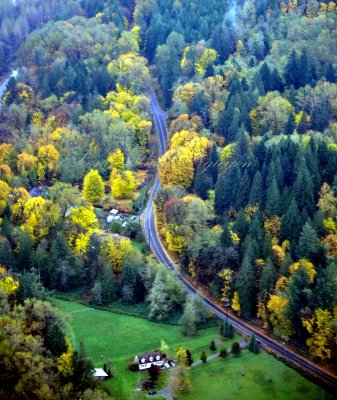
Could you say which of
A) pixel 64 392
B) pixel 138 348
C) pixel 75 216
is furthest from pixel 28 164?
pixel 64 392

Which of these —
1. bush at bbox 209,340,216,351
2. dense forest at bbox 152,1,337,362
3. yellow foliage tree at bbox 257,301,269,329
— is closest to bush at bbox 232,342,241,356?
bush at bbox 209,340,216,351

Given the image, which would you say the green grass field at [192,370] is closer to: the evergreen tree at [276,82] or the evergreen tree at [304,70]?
the evergreen tree at [276,82]

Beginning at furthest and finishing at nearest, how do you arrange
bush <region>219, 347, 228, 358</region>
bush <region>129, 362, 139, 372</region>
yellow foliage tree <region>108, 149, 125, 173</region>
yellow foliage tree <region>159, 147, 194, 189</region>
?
yellow foliage tree <region>108, 149, 125, 173</region>, yellow foliage tree <region>159, 147, 194, 189</region>, bush <region>219, 347, 228, 358</region>, bush <region>129, 362, 139, 372</region>

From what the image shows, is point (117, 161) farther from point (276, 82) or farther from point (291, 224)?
point (291, 224)

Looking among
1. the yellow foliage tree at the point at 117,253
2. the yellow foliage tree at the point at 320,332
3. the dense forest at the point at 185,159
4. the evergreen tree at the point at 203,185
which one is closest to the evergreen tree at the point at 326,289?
the dense forest at the point at 185,159

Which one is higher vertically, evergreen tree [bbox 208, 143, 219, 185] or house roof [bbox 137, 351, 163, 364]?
evergreen tree [bbox 208, 143, 219, 185]

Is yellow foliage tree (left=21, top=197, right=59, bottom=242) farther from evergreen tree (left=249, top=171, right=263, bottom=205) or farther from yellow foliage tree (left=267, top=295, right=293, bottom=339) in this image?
yellow foliage tree (left=267, top=295, right=293, bottom=339)

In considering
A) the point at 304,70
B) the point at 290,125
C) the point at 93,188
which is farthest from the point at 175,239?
the point at 304,70
